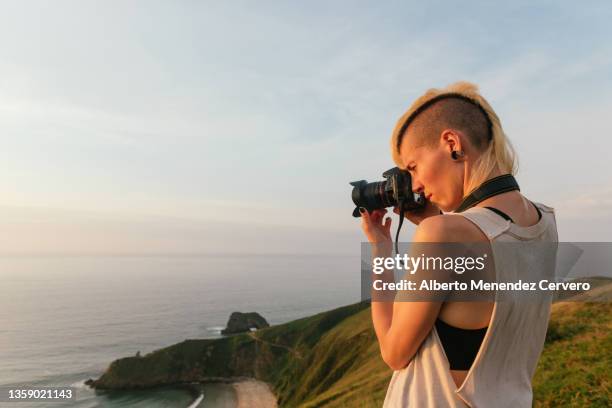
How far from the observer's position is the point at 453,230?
1782 mm

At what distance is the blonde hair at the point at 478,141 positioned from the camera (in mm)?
2064

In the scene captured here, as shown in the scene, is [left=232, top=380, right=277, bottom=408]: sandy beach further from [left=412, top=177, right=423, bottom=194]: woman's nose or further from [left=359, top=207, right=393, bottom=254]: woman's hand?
[left=412, top=177, right=423, bottom=194]: woman's nose

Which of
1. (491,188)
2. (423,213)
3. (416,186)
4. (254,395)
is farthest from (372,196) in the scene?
(254,395)

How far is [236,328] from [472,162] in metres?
112

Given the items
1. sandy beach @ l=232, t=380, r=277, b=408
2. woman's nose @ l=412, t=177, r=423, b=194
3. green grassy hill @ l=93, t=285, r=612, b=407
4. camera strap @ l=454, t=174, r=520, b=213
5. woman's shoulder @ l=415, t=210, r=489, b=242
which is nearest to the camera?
woman's shoulder @ l=415, t=210, r=489, b=242

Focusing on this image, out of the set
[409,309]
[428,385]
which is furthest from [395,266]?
[428,385]

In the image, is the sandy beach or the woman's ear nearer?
the woman's ear

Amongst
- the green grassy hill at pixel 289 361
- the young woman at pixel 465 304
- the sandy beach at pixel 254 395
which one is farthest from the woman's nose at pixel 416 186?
the sandy beach at pixel 254 395

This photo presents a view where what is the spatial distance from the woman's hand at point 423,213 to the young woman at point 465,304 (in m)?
0.29

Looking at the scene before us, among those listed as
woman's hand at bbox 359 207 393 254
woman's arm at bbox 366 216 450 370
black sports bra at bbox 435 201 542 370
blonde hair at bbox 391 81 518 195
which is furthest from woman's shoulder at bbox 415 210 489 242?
woman's hand at bbox 359 207 393 254

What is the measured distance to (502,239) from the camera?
181 cm

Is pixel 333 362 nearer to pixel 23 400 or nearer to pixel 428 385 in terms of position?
pixel 428 385

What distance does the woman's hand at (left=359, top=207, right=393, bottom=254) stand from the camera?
2717 mm

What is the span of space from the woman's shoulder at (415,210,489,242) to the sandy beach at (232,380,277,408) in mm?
68776
